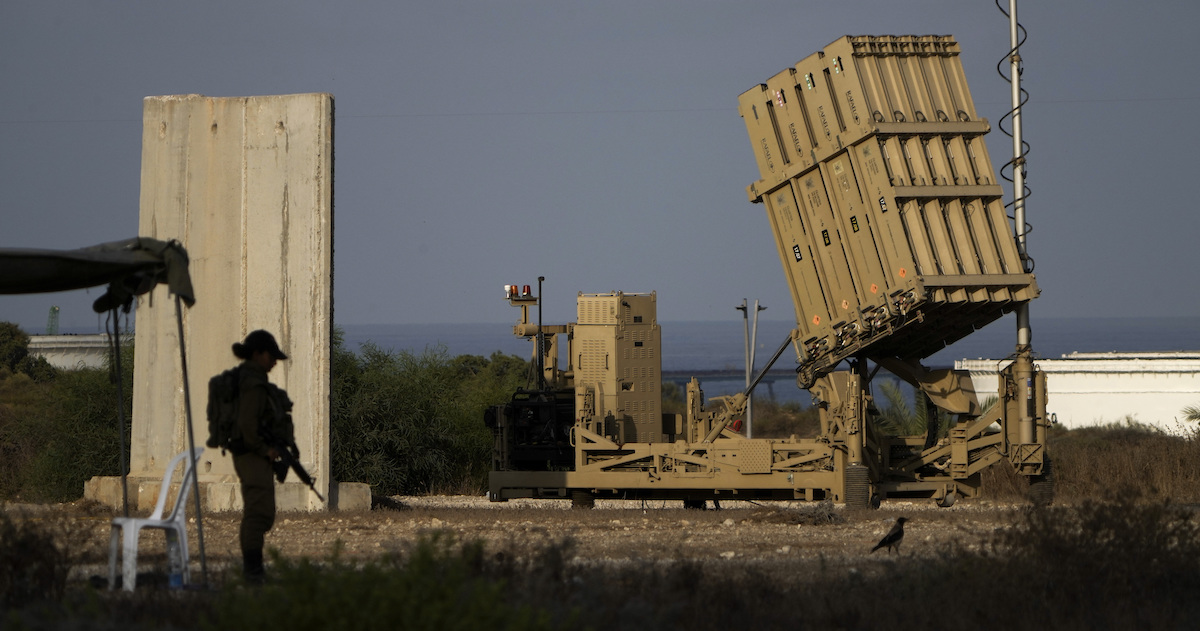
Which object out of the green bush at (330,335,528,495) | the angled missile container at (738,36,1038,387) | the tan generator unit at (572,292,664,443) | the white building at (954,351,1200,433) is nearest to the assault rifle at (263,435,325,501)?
the angled missile container at (738,36,1038,387)

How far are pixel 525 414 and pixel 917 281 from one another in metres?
5.89

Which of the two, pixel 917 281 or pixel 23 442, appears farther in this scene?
pixel 23 442

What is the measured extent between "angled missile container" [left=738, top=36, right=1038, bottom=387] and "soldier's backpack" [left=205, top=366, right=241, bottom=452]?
8326mm

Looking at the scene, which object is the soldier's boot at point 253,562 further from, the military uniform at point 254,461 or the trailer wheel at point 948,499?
the trailer wheel at point 948,499

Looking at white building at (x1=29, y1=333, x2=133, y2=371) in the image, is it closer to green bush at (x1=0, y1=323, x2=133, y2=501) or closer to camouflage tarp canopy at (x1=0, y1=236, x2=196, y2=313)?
green bush at (x1=0, y1=323, x2=133, y2=501)

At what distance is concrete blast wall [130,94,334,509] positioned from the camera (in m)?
13.5

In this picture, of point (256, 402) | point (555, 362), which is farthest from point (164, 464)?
point (256, 402)

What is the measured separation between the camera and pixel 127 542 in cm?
686

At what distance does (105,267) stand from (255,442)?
5.29ft

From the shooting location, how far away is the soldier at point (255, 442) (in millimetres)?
7098

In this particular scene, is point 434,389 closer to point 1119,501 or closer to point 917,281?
point 917,281

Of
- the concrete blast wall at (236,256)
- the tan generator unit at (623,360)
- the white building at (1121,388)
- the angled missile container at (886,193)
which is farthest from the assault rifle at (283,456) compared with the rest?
the white building at (1121,388)

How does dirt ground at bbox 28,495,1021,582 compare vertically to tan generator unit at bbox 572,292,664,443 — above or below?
below

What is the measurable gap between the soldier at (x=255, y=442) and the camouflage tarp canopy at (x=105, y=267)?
68cm
